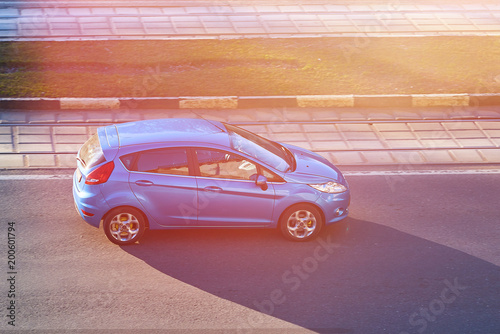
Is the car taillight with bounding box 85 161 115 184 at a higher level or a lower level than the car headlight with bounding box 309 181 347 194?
higher

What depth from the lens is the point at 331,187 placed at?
8.45 meters

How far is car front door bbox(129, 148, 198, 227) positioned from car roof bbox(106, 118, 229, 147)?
21 centimetres

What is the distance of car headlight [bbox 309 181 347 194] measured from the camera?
838cm

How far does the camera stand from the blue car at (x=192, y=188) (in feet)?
26.3

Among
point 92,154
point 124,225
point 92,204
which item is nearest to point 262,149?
point 124,225

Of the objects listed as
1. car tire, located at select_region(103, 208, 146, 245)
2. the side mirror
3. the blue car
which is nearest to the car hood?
the blue car

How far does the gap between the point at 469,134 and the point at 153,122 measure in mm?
6107

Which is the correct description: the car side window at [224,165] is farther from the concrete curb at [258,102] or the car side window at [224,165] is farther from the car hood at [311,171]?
the concrete curb at [258,102]

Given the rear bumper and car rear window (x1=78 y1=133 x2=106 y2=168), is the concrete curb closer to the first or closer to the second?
car rear window (x1=78 y1=133 x2=106 y2=168)

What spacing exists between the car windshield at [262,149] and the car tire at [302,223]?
552mm

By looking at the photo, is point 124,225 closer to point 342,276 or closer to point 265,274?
point 265,274

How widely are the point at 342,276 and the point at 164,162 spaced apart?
8.26ft

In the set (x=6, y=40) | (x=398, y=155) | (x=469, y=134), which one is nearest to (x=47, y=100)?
(x=6, y=40)

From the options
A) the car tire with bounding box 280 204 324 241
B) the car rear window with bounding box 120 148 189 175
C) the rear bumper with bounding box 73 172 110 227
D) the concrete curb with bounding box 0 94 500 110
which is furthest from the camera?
the concrete curb with bounding box 0 94 500 110
